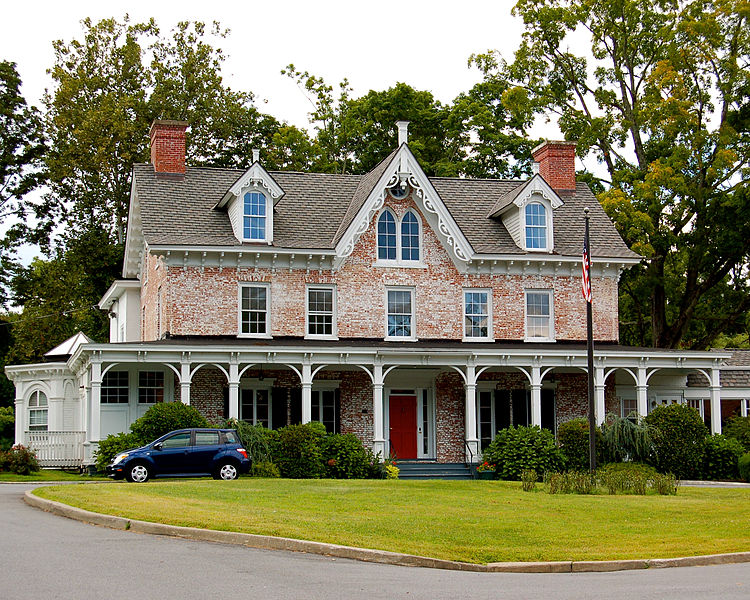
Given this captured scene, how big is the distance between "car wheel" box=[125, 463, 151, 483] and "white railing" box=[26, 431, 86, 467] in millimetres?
7087

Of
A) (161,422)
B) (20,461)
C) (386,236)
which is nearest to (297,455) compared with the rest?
(161,422)

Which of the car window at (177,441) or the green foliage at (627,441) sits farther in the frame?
the green foliage at (627,441)

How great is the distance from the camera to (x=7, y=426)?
48.5 m

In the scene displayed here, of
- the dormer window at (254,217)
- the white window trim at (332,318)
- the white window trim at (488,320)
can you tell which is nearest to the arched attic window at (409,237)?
the white window trim at (488,320)

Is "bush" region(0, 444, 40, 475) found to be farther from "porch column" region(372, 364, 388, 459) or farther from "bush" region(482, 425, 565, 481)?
"bush" region(482, 425, 565, 481)

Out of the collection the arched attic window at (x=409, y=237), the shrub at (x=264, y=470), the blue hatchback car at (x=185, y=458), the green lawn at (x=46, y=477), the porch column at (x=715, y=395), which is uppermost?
the arched attic window at (x=409, y=237)

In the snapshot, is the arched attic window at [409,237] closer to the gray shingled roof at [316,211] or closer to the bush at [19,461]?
the gray shingled roof at [316,211]

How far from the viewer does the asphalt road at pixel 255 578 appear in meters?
11.5

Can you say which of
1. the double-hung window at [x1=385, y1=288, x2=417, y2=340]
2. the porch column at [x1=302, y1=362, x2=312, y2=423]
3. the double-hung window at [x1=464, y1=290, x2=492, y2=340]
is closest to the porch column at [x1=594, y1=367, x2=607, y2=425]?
the double-hung window at [x1=464, y1=290, x2=492, y2=340]

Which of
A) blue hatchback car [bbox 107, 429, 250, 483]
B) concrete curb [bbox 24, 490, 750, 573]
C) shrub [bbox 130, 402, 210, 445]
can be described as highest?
shrub [bbox 130, 402, 210, 445]

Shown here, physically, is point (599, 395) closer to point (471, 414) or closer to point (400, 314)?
point (471, 414)

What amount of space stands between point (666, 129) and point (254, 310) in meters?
19.5

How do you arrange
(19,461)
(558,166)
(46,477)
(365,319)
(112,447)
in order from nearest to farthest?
(112,447), (46,477), (19,461), (365,319), (558,166)

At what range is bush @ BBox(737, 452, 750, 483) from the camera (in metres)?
32.0
